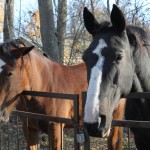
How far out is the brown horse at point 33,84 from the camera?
423 centimetres

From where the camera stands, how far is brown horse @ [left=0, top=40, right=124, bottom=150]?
4.23m

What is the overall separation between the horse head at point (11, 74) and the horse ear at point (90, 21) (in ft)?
5.27

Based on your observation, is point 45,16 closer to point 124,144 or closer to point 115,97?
point 124,144

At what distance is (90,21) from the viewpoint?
10.1 ft

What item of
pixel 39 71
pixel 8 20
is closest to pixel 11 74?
pixel 39 71

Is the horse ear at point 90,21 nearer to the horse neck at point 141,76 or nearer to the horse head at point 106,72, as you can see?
the horse head at point 106,72

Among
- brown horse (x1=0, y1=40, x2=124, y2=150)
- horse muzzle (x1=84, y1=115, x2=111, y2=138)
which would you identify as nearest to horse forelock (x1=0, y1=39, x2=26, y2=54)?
brown horse (x1=0, y1=40, x2=124, y2=150)

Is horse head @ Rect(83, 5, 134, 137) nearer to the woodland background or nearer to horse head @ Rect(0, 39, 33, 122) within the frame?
horse head @ Rect(0, 39, 33, 122)

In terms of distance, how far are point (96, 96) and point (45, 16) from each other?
669 centimetres

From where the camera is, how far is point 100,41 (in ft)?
8.93

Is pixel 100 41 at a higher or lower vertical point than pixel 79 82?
higher

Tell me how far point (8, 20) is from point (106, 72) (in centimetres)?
916

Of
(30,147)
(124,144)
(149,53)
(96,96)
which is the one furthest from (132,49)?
(124,144)

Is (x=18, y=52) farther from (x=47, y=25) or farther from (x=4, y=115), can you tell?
(x=47, y=25)
